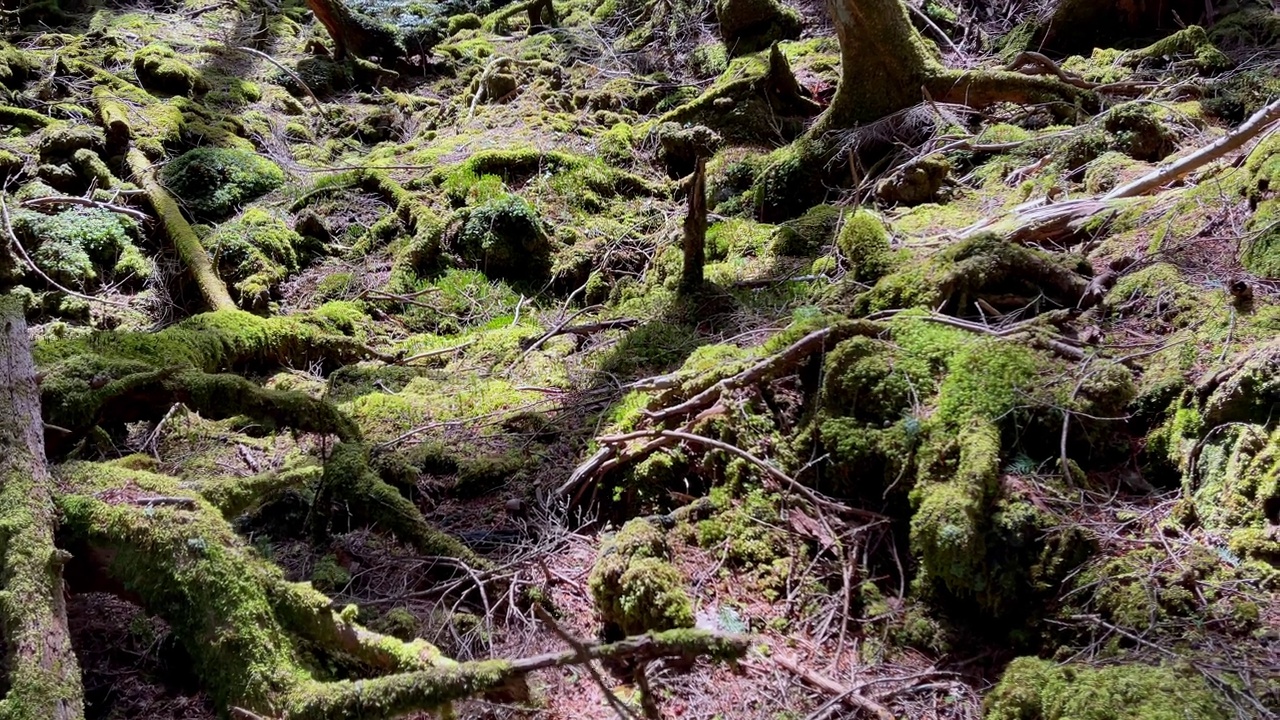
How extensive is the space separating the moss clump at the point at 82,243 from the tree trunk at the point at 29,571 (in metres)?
3.59

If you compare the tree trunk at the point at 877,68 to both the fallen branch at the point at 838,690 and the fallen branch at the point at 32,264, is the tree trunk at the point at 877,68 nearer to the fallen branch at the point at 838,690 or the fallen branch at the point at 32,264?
the fallen branch at the point at 838,690

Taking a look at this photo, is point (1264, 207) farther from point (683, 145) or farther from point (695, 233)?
Answer: point (683, 145)

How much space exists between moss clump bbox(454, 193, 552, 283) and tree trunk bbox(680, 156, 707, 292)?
67.3 inches

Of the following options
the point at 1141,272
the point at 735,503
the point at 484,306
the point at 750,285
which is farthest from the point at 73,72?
the point at 1141,272

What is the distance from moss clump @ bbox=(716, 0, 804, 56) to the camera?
8.69m

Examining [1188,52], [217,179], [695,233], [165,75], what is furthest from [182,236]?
[1188,52]

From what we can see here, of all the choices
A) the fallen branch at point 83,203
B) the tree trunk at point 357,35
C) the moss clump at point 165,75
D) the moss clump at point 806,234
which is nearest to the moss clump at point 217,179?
the fallen branch at point 83,203

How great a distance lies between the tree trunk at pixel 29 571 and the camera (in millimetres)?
1979

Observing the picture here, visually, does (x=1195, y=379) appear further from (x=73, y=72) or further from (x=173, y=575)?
(x=73, y=72)

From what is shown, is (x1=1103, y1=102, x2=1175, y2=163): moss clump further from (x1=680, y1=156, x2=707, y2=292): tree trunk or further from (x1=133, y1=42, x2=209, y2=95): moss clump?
(x1=133, y1=42, x2=209, y2=95): moss clump

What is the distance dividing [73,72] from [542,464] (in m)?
8.18

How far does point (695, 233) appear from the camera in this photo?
4.84 meters

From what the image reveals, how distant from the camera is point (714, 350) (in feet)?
Answer: 12.3

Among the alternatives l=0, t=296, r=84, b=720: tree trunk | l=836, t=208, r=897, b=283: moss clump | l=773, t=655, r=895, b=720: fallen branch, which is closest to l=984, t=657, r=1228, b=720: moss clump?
l=773, t=655, r=895, b=720: fallen branch
